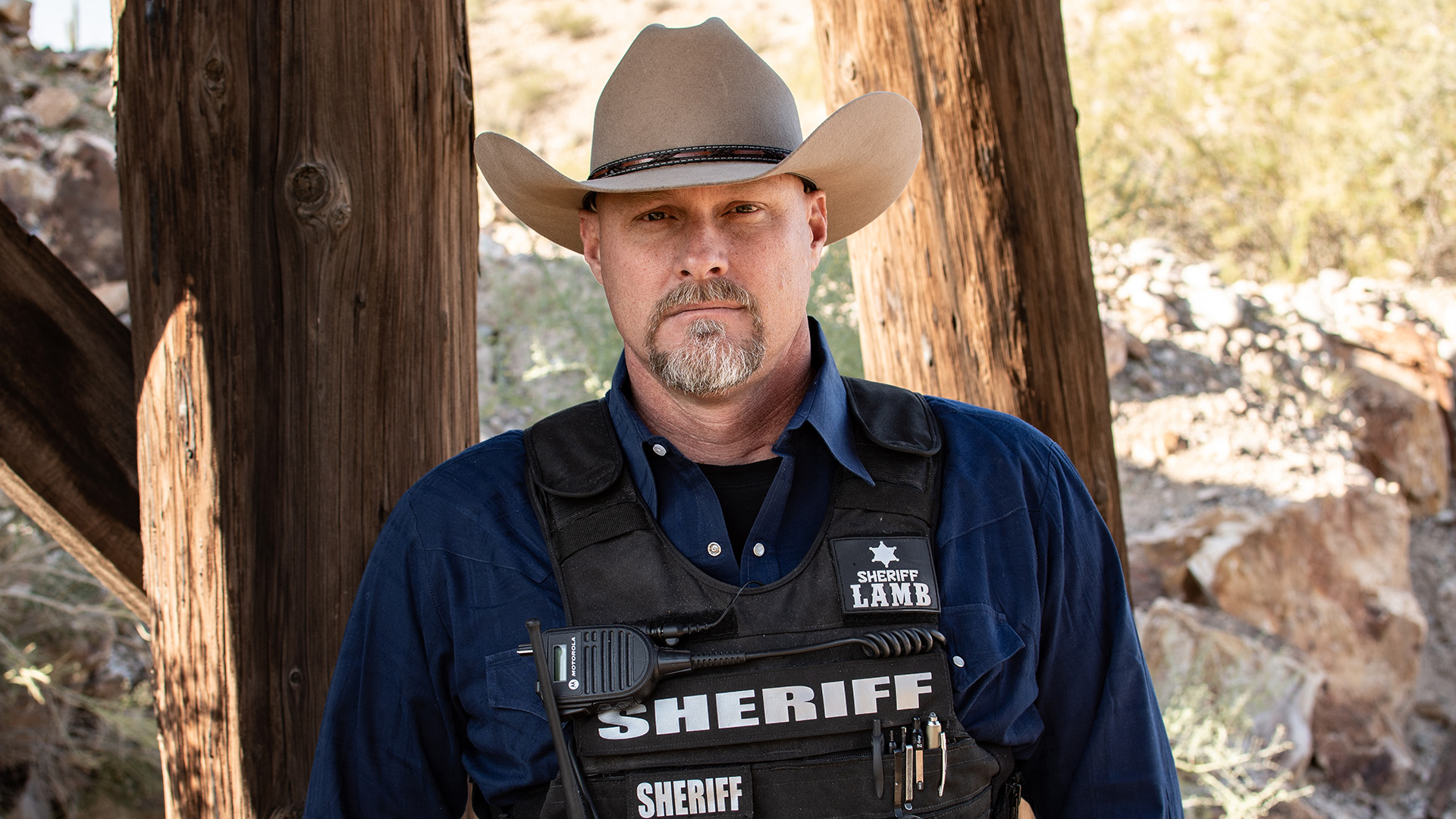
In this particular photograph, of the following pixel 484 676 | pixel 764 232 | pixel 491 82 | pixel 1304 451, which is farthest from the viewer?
pixel 491 82

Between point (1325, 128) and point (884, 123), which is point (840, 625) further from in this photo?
point (1325, 128)

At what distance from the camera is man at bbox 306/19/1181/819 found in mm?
1412

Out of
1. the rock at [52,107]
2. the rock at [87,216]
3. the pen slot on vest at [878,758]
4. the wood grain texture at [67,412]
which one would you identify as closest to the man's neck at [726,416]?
the pen slot on vest at [878,758]

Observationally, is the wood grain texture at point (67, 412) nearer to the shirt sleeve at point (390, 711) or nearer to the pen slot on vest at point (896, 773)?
the shirt sleeve at point (390, 711)

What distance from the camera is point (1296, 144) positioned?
9008mm

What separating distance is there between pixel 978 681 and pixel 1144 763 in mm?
308

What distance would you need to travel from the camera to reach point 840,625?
4.74 ft

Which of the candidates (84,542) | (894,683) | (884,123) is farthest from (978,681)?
(84,542)

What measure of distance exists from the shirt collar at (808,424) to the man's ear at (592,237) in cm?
22

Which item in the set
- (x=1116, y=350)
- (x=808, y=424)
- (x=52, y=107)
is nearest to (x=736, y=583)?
(x=808, y=424)

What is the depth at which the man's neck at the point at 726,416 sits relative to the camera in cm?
172

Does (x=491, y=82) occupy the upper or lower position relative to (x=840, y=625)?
upper

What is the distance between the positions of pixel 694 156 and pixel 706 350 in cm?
31

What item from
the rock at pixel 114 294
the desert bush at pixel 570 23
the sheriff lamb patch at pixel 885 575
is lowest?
the sheriff lamb patch at pixel 885 575
